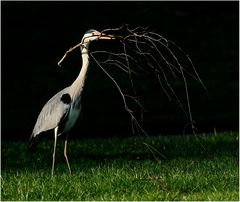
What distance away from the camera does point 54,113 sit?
957 centimetres

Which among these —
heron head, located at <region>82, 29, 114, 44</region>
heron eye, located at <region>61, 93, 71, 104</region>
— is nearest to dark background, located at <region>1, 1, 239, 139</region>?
heron eye, located at <region>61, 93, 71, 104</region>

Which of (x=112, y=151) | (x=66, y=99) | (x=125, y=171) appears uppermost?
(x=66, y=99)

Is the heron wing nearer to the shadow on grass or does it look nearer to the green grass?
the green grass

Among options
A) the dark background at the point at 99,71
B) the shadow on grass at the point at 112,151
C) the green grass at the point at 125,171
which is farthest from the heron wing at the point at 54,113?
the dark background at the point at 99,71

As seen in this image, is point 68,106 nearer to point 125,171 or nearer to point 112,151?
point 125,171

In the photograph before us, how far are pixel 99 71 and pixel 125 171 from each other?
16.1 m

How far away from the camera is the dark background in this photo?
1828 centimetres

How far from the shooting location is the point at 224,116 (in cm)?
1917

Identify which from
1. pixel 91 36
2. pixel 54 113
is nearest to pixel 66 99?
pixel 54 113

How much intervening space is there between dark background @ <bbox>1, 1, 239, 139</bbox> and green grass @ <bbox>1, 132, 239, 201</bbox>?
3303 mm

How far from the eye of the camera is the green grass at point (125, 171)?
8305 millimetres

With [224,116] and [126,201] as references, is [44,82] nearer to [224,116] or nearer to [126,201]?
[224,116]

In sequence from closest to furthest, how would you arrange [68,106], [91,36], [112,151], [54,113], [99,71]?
[91,36], [68,106], [54,113], [112,151], [99,71]

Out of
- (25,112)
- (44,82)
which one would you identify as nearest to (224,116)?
(25,112)
